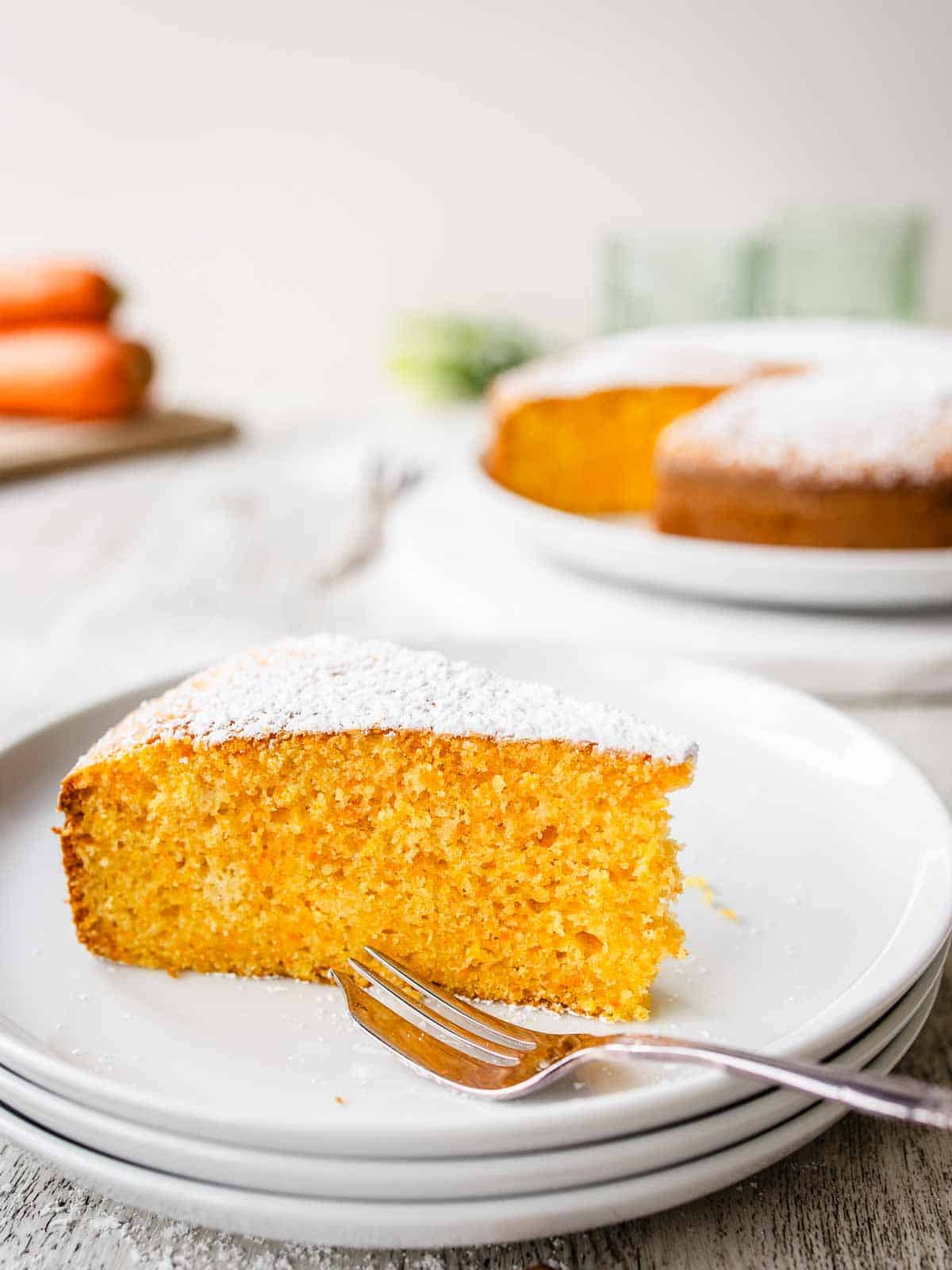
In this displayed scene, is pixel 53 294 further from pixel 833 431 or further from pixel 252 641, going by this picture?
pixel 833 431

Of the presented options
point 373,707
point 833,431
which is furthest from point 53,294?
point 373,707

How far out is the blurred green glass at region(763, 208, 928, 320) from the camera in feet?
16.4

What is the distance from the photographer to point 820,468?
2.94m

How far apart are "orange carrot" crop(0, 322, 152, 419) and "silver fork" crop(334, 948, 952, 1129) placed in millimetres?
3505

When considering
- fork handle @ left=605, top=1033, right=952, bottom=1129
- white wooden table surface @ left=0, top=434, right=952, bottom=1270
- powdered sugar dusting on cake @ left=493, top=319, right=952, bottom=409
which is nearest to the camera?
fork handle @ left=605, top=1033, right=952, bottom=1129

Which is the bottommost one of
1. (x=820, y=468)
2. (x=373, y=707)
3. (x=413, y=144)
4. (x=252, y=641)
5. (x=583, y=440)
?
(x=252, y=641)

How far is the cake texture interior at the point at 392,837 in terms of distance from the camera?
1.39 metres

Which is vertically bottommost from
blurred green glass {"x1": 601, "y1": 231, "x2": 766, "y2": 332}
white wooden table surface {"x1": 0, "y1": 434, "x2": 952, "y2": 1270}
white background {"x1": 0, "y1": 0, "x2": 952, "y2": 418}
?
white wooden table surface {"x1": 0, "y1": 434, "x2": 952, "y2": 1270}

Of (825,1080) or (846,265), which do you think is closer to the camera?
(825,1080)

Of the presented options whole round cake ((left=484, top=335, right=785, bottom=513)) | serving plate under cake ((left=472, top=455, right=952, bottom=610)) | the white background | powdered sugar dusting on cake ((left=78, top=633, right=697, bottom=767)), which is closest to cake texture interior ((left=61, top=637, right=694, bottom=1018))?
powdered sugar dusting on cake ((left=78, top=633, right=697, bottom=767))

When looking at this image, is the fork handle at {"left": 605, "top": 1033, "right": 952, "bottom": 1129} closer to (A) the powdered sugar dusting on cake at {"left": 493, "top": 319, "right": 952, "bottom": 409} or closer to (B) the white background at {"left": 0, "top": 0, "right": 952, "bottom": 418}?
(A) the powdered sugar dusting on cake at {"left": 493, "top": 319, "right": 952, "bottom": 409}

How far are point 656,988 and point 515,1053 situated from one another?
0.23 meters

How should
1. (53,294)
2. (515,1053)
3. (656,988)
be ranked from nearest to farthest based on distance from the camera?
(515,1053)
(656,988)
(53,294)

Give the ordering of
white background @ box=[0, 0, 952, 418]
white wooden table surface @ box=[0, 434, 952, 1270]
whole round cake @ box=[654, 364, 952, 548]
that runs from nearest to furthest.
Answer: white wooden table surface @ box=[0, 434, 952, 1270], whole round cake @ box=[654, 364, 952, 548], white background @ box=[0, 0, 952, 418]
